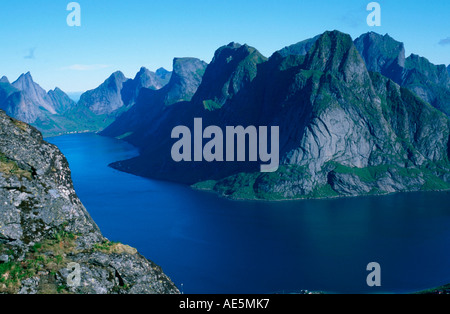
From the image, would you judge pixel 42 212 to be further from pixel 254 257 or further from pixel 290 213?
pixel 290 213

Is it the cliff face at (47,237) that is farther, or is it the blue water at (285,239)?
the blue water at (285,239)

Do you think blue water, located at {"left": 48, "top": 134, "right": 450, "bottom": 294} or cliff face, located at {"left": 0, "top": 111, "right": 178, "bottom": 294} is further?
blue water, located at {"left": 48, "top": 134, "right": 450, "bottom": 294}

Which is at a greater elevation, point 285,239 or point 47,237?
point 47,237

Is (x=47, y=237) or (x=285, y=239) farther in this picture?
(x=285, y=239)
